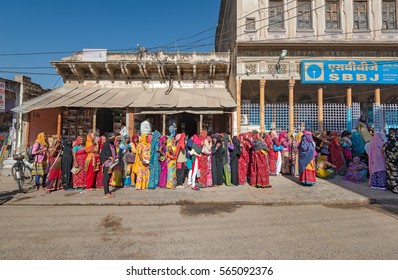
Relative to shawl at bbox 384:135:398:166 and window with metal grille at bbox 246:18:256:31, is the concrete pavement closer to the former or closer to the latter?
shawl at bbox 384:135:398:166

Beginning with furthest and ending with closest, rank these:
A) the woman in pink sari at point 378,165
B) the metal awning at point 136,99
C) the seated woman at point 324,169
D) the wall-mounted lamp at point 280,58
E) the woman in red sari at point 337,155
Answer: the wall-mounted lamp at point 280,58 < the metal awning at point 136,99 < the woman in red sari at point 337,155 < the seated woman at point 324,169 < the woman in pink sari at point 378,165

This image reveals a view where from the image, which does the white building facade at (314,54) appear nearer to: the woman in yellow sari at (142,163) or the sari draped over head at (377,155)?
the sari draped over head at (377,155)

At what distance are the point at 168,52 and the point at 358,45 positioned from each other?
11152 millimetres

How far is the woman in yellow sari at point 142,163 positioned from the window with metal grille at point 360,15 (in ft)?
46.5

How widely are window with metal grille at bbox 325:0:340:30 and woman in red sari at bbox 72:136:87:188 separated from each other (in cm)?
1460

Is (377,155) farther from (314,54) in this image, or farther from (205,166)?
(314,54)

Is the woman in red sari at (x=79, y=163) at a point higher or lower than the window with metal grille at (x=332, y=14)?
lower

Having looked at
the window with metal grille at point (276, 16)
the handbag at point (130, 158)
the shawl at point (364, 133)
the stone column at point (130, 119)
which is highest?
the window with metal grille at point (276, 16)

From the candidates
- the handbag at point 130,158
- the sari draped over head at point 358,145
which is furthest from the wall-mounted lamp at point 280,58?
the handbag at point 130,158

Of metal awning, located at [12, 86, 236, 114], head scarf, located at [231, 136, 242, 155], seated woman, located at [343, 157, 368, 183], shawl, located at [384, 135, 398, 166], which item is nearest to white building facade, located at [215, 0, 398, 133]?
metal awning, located at [12, 86, 236, 114]

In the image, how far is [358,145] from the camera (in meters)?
7.84

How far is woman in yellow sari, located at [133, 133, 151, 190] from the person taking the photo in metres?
6.09

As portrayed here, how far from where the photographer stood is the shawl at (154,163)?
20.3 ft

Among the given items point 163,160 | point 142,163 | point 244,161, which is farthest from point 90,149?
point 244,161
